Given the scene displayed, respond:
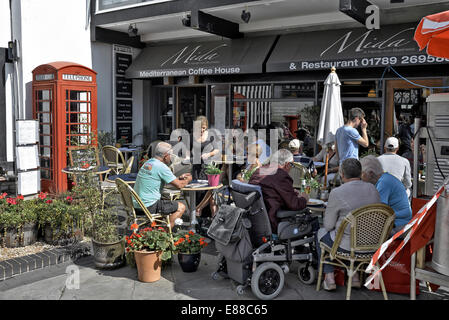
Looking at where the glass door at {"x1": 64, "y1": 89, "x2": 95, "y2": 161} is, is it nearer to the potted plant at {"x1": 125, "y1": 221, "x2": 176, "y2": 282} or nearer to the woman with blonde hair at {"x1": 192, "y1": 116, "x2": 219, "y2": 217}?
the woman with blonde hair at {"x1": 192, "y1": 116, "x2": 219, "y2": 217}

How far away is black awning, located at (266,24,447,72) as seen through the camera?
25.1ft

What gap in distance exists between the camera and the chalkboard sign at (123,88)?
11.6 m

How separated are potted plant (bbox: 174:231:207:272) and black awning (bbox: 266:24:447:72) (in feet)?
16.2

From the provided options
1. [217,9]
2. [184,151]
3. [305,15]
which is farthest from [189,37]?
[184,151]

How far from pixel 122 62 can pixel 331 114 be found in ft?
22.7

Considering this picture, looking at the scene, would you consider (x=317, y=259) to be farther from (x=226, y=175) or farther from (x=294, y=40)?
(x=294, y=40)

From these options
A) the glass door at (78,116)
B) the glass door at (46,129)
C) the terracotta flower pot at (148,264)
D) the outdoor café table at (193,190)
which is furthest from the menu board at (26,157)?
the terracotta flower pot at (148,264)

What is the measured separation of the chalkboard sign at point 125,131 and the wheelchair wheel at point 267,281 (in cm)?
827

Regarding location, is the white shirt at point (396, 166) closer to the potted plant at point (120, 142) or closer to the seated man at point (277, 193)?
the seated man at point (277, 193)

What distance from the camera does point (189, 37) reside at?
37.0ft

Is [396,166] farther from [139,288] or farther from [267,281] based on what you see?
[139,288]

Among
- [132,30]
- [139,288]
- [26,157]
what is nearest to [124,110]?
[132,30]
